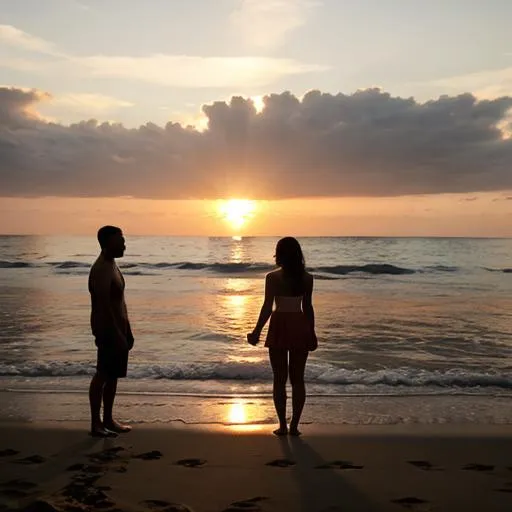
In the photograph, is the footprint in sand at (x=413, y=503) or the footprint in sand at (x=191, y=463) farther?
the footprint in sand at (x=191, y=463)

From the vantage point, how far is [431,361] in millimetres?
10562

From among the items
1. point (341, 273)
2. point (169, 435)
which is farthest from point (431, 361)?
point (341, 273)

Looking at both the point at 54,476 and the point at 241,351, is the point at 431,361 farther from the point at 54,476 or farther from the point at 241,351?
the point at 54,476

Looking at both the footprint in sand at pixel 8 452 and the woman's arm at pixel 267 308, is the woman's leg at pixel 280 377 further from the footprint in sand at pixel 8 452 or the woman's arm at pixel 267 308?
the footprint in sand at pixel 8 452

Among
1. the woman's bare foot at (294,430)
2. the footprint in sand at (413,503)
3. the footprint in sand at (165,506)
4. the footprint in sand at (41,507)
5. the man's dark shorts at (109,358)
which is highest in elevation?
the man's dark shorts at (109,358)

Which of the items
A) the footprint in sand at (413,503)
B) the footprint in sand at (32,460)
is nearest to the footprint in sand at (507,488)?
the footprint in sand at (413,503)

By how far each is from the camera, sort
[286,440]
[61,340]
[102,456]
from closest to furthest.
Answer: [102,456], [286,440], [61,340]

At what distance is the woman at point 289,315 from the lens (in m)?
5.60

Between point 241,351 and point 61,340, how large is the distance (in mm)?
3634

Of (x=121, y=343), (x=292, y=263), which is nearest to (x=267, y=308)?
(x=292, y=263)

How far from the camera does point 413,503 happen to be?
157 inches

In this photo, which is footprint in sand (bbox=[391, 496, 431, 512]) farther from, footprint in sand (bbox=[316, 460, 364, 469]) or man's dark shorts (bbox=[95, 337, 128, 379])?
man's dark shorts (bbox=[95, 337, 128, 379])

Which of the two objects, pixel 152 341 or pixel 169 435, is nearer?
pixel 169 435

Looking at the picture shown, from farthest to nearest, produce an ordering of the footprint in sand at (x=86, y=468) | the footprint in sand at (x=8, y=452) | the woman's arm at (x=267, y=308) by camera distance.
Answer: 1. the woman's arm at (x=267, y=308)
2. the footprint in sand at (x=8, y=452)
3. the footprint in sand at (x=86, y=468)
